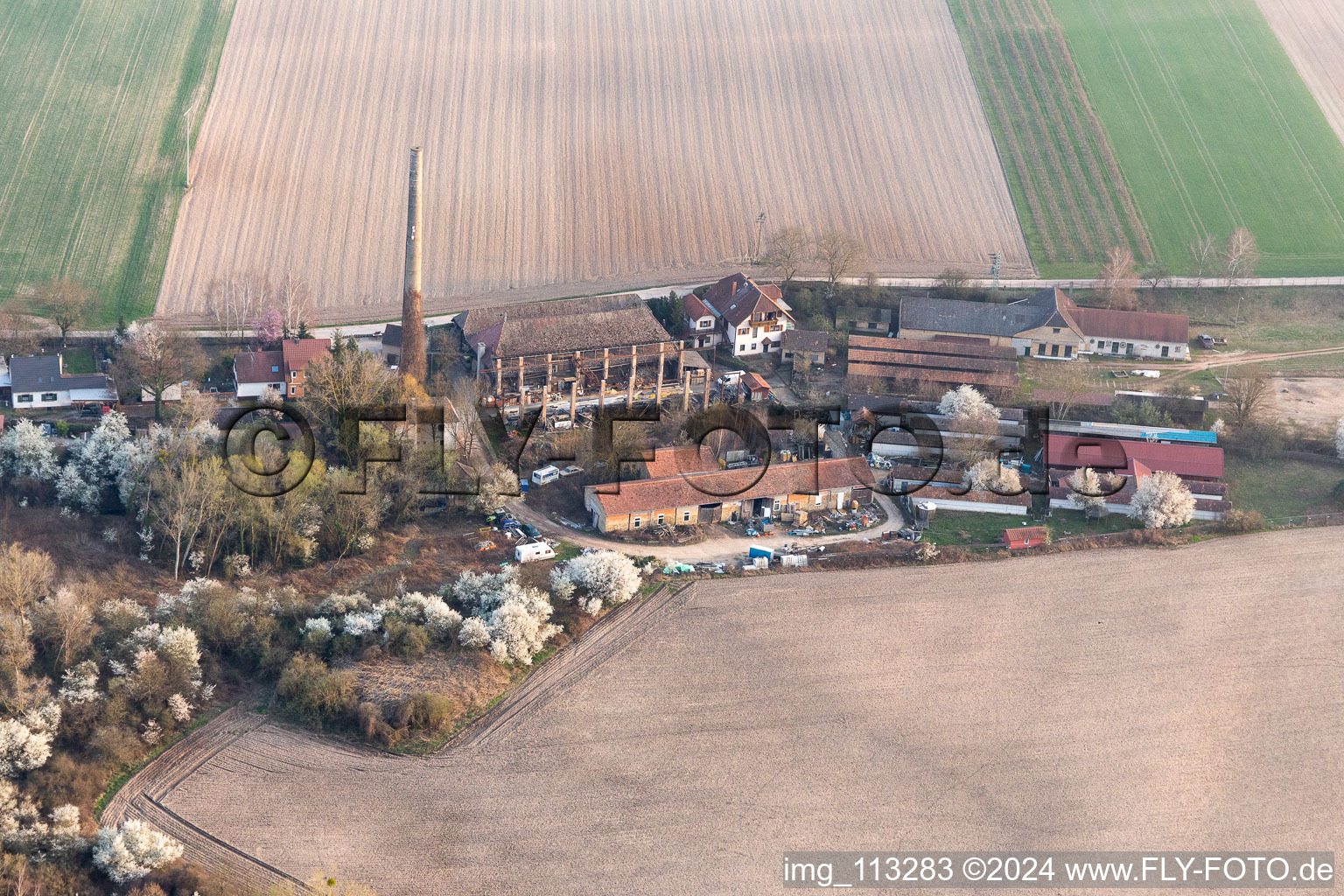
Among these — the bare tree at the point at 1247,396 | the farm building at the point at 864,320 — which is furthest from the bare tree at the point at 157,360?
the bare tree at the point at 1247,396

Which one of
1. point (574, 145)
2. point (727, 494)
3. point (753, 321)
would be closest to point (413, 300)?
point (753, 321)

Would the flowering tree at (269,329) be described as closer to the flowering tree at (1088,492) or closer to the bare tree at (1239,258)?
the flowering tree at (1088,492)

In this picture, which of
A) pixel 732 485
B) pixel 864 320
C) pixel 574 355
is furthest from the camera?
pixel 864 320

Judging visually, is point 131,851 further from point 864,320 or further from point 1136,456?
point 864,320

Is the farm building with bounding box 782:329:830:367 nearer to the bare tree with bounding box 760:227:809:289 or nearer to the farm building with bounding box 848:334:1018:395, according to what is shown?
the farm building with bounding box 848:334:1018:395

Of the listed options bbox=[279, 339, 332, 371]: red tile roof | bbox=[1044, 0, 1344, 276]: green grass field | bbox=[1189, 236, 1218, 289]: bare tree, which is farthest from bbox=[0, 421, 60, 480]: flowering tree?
bbox=[1189, 236, 1218, 289]: bare tree
